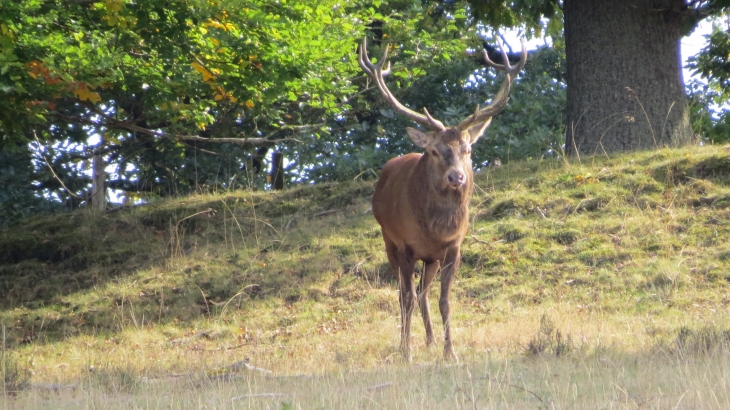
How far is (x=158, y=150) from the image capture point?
18.1m

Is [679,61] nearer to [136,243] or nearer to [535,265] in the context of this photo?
[535,265]

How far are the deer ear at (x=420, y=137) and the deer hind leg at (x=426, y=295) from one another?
1174 millimetres

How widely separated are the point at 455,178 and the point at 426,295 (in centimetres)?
130

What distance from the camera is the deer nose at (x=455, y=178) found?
818 centimetres

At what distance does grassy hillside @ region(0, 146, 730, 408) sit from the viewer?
677 centimetres

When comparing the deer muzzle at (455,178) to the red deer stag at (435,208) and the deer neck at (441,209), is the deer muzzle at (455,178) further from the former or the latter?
the deer neck at (441,209)

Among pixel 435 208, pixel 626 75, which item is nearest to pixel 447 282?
pixel 435 208

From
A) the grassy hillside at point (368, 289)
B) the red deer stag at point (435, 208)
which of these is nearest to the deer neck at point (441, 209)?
the red deer stag at point (435, 208)

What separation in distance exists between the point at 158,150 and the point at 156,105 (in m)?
5.93

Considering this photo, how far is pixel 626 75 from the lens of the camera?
14.2m

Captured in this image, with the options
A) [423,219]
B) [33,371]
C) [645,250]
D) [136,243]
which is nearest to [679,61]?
[645,250]

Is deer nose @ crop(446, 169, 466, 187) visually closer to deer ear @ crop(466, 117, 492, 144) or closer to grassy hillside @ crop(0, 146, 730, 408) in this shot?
deer ear @ crop(466, 117, 492, 144)

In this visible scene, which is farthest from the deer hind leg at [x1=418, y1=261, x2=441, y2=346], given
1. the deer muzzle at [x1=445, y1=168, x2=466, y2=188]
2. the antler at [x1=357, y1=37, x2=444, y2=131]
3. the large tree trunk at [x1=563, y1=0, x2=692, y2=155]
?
the large tree trunk at [x1=563, y1=0, x2=692, y2=155]

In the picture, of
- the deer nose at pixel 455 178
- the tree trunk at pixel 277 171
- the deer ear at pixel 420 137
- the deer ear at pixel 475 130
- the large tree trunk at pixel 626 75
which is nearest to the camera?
the deer nose at pixel 455 178
